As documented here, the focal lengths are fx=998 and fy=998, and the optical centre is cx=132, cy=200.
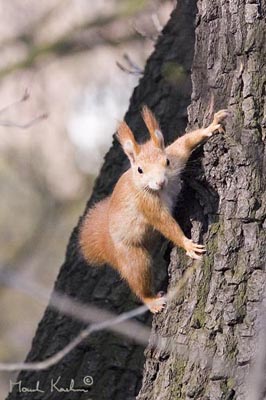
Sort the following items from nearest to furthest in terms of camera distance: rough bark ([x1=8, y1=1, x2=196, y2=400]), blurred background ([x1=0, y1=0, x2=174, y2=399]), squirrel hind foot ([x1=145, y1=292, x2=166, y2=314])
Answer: squirrel hind foot ([x1=145, y1=292, x2=166, y2=314]) < rough bark ([x1=8, y1=1, x2=196, y2=400]) < blurred background ([x1=0, y1=0, x2=174, y2=399])

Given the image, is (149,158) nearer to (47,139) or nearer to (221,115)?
(221,115)

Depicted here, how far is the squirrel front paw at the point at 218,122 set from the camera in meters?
2.45

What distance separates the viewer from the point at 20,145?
7.46 metres

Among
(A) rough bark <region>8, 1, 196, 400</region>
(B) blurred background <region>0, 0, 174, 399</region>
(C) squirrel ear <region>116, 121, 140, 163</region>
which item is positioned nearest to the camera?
(C) squirrel ear <region>116, 121, 140, 163</region>

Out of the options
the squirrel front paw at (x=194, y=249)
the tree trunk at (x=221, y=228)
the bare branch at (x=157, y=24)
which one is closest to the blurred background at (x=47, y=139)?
the bare branch at (x=157, y=24)

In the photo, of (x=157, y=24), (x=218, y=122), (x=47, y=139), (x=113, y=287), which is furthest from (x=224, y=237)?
(x=47, y=139)

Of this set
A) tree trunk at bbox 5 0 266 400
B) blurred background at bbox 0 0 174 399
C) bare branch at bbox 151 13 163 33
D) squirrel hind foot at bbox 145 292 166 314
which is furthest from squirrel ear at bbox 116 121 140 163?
blurred background at bbox 0 0 174 399

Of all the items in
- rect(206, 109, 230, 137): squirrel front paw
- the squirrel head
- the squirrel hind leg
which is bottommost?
the squirrel hind leg

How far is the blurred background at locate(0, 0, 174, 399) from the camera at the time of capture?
6.75 meters

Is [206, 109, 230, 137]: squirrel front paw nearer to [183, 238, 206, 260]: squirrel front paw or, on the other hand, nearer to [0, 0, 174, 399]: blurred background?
[183, 238, 206, 260]: squirrel front paw

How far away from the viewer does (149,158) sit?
9.30 feet

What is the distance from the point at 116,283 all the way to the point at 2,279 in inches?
47.9

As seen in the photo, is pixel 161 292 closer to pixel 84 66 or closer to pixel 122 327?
pixel 122 327

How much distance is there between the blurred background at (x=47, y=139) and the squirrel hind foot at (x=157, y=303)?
3.63 metres
